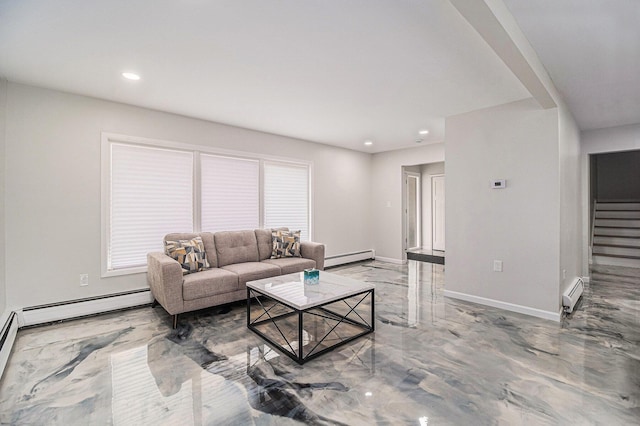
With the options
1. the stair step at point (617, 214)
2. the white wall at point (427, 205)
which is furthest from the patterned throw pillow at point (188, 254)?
the stair step at point (617, 214)

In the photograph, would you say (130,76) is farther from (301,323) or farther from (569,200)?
(569,200)

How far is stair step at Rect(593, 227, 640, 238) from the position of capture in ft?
20.7

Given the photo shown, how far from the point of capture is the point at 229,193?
4.47 m

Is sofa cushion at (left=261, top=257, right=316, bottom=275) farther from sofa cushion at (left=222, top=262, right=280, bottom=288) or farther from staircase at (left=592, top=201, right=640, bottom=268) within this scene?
staircase at (left=592, top=201, right=640, bottom=268)

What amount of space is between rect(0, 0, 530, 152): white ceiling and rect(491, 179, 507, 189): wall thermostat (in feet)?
3.00

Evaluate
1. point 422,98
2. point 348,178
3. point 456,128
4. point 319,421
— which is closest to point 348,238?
point 348,178

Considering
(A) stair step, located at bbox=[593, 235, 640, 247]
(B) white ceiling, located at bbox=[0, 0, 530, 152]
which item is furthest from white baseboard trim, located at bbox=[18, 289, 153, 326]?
(A) stair step, located at bbox=[593, 235, 640, 247]

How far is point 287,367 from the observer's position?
228 cm

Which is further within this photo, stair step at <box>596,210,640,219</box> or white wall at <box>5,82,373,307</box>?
stair step at <box>596,210,640,219</box>

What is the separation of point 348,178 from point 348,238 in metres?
1.27

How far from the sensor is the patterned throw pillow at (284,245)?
14.4 feet

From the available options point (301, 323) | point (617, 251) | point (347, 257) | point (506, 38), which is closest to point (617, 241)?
point (617, 251)

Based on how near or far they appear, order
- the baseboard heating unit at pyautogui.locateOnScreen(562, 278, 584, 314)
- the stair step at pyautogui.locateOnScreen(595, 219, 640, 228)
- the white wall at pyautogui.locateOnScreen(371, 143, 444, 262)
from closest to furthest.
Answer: the baseboard heating unit at pyautogui.locateOnScreen(562, 278, 584, 314) < the white wall at pyautogui.locateOnScreen(371, 143, 444, 262) < the stair step at pyautogui.locateOnScreen(595, 219, 640, 228)

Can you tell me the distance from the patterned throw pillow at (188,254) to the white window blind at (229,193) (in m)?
0.64
